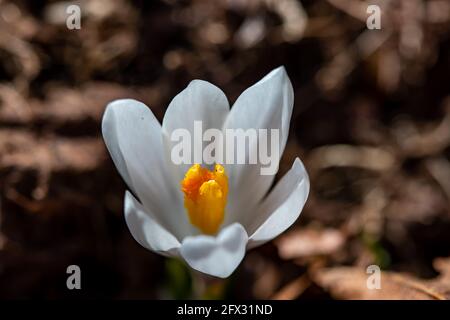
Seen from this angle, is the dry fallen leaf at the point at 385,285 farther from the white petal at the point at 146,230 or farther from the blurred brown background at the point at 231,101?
the white petal at the point at 146,230

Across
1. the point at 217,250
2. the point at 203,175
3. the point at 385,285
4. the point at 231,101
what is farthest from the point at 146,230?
the point at 231,101

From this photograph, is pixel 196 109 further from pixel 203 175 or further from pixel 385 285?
pixel 385 285

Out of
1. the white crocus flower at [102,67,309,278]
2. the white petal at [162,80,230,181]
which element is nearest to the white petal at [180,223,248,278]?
the white crocus flower at [102,67,309,278]

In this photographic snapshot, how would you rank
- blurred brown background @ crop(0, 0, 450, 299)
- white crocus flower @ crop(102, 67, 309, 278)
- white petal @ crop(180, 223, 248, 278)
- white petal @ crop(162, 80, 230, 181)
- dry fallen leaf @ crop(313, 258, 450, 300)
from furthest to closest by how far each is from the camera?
blurred brown background @ crop(0, 0, 450, 299) < dry fallen leaf @ crop(313, 258, 450, 300) < white petal @ crop(162, 80, 230, 181) < white crocus flower @ crop(102, 67, 309, 278) < white petal @ crop(180, 223, 248, 278)

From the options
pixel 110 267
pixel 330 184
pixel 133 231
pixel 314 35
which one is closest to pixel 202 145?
pixel 133 231

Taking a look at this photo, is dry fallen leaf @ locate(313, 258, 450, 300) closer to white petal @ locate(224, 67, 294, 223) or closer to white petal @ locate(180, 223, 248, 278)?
white petal @ locate(224, 67, 294, 223)

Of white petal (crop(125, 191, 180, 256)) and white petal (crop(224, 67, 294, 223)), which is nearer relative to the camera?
white petal (crop(125, 191, 180, 256))

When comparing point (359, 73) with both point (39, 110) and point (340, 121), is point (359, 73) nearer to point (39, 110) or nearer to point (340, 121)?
point (340, 121)
